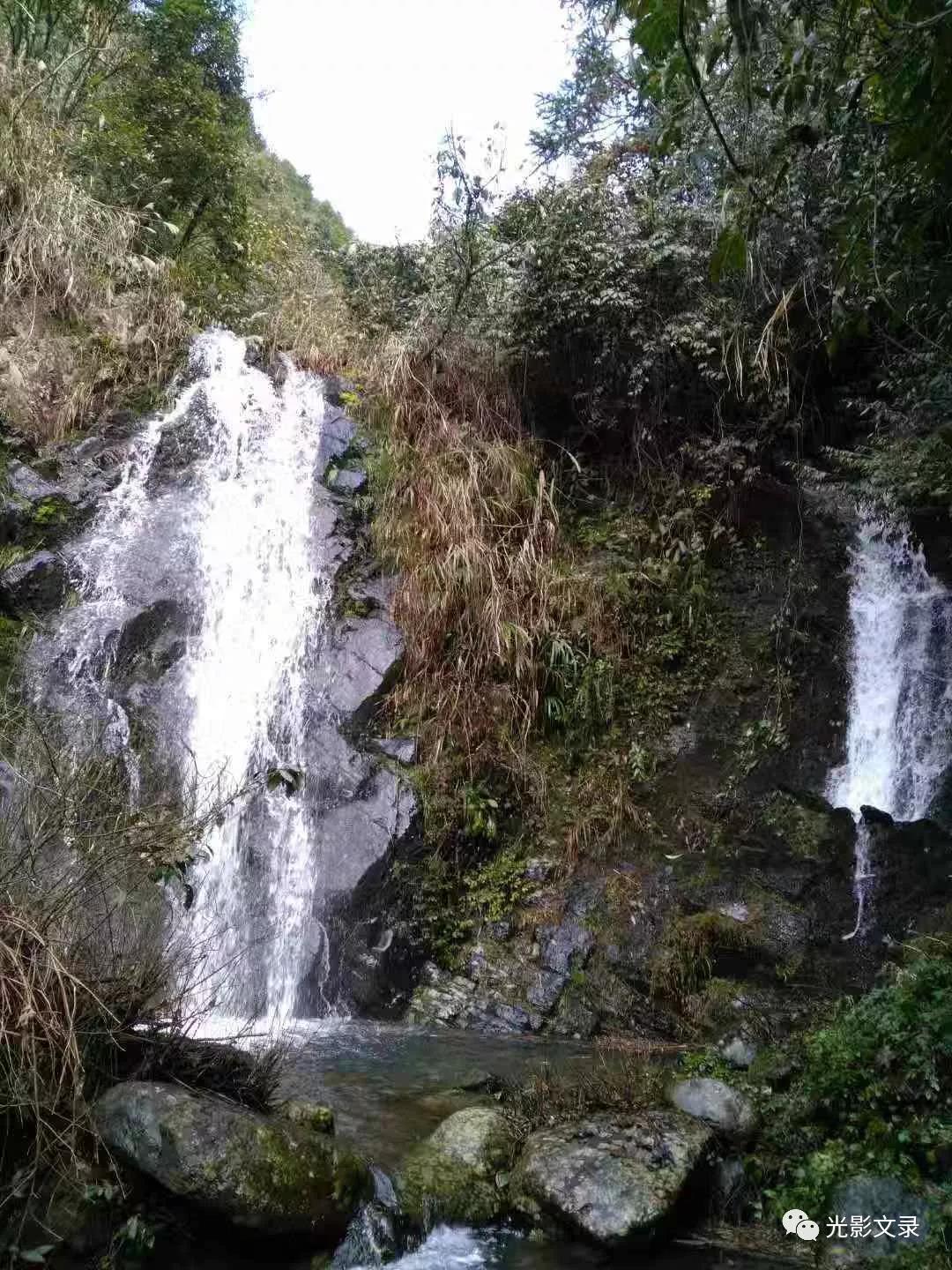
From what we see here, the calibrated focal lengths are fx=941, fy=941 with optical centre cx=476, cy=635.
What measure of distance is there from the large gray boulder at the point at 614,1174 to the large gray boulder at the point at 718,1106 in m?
0.13

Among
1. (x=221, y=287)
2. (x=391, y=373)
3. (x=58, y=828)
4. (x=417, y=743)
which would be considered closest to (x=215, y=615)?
(x=417, y=743)

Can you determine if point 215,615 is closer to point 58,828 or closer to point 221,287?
point 58,828

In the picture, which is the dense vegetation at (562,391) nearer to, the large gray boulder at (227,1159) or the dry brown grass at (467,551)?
the dry brown grass at (467,551)

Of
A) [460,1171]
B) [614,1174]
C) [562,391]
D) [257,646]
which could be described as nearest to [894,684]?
[562,391]

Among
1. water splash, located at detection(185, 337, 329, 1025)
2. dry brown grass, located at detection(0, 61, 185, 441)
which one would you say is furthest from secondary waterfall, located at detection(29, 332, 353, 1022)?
dry brown grass, located at detection(0, 61, 185, 441)

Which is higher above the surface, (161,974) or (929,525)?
(929,525)

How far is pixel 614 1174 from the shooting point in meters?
3.77

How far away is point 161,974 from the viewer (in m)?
3.61

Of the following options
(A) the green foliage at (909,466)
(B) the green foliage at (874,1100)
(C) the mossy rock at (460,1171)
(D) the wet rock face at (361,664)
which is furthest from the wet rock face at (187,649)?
(A) the green foliage at (909,466)

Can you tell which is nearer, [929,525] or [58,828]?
[58,828]

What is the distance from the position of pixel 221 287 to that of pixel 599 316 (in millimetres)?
5848

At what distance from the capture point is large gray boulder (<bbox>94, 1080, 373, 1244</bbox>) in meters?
3.20

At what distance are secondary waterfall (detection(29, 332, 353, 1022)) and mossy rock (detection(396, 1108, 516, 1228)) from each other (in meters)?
2.55

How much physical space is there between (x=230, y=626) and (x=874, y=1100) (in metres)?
6.18
